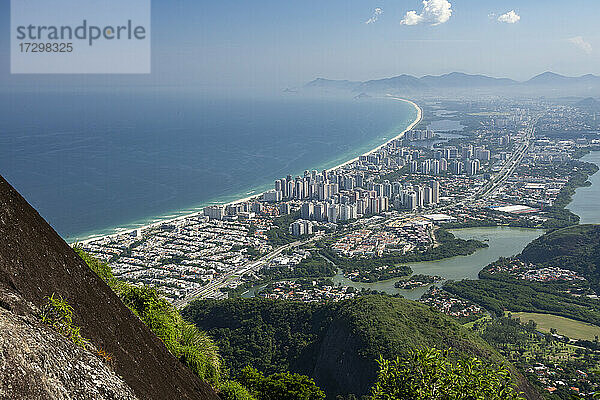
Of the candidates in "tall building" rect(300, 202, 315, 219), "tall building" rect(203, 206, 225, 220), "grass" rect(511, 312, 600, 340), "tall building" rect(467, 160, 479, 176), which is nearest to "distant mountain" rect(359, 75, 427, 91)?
"tall building" rect(467, 160, 479, 176)

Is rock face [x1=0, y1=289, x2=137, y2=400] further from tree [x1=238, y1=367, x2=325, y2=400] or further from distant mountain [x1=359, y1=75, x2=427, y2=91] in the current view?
distant mountain [x1=359, y1=75, x2=427, y2=91]

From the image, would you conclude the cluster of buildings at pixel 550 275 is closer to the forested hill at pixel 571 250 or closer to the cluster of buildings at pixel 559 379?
the forested hill at pixel 571 250

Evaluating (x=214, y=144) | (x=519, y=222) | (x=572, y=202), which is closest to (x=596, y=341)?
(x=519, y=222)

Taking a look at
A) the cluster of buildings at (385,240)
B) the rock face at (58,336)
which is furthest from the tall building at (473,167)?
the rock face at (58,336)

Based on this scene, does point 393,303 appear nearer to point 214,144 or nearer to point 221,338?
point 221,338

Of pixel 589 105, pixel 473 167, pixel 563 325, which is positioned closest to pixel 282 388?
pixel 563 325

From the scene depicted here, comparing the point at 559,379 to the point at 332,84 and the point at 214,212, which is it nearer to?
the point at 214,212
